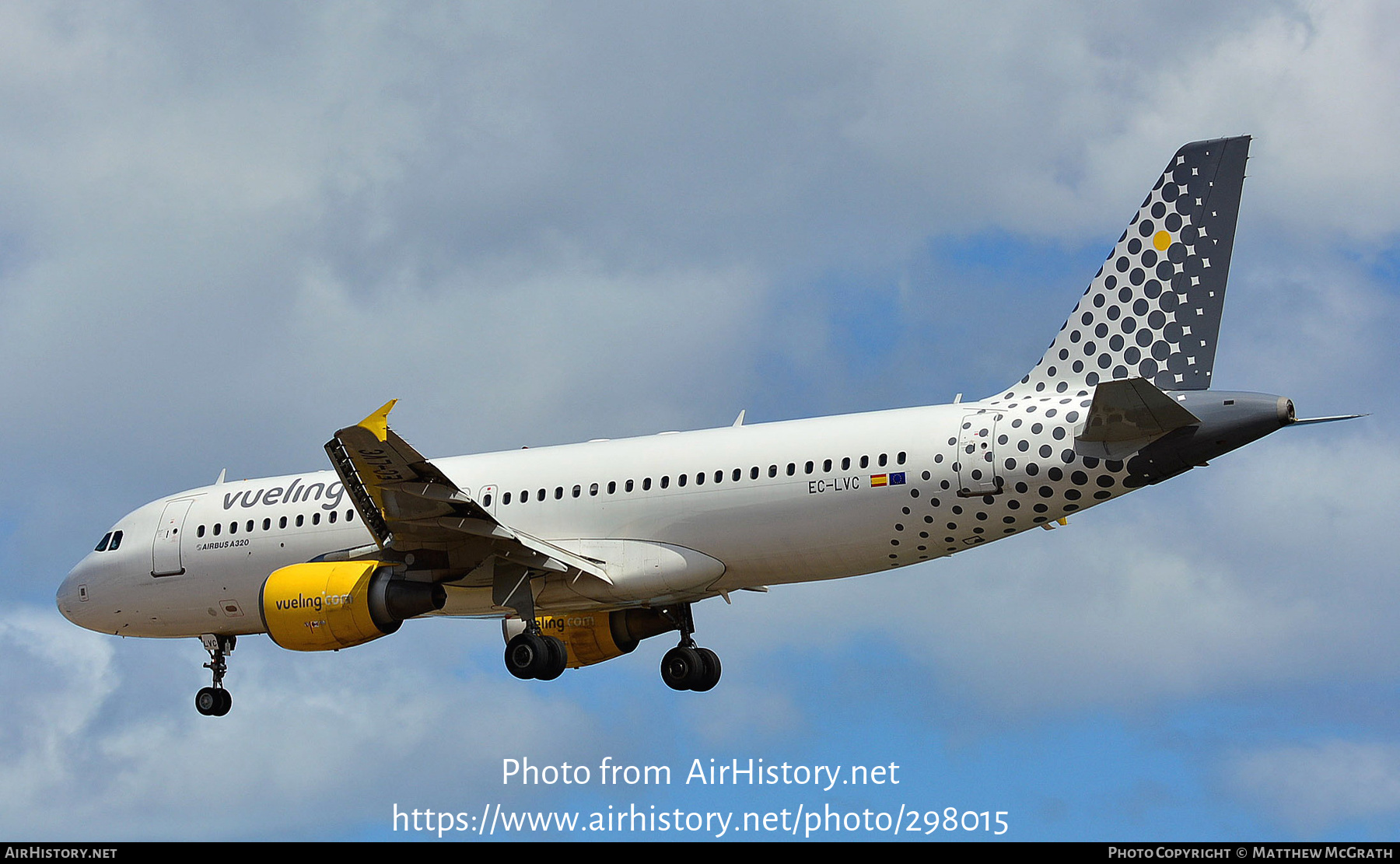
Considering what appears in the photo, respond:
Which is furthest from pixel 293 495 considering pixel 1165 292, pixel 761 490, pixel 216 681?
pixel 1165 292

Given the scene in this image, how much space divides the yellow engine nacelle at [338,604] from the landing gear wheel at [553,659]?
6.46 ft

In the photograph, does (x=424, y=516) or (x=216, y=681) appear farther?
(x=216, y=681)

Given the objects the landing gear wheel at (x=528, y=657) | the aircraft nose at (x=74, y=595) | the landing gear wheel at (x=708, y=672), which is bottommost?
the landing gear wheel at (x=528, y=657)

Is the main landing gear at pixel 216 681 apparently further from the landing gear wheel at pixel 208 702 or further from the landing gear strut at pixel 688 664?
the landing gear strut at pixel 688 664

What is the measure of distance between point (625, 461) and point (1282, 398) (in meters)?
10.2

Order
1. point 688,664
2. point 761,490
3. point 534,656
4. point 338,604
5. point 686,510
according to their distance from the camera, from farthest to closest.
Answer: point 688,664, point 534,656, point 686,510, point 338,604, point 761,490

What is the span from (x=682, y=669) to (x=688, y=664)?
0.13 metres

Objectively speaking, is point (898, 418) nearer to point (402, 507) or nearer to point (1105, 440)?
point (1105, 440)

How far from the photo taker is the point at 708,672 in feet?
99.0

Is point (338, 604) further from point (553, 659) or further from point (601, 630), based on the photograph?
point (601, 630)

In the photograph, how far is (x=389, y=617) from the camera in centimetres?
2659

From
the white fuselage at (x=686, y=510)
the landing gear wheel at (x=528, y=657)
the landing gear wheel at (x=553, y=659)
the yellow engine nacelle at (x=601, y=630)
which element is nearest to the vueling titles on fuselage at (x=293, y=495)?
the white fuselage at (x=686, y=510)

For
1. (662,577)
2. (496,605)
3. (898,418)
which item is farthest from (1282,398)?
(496,605)

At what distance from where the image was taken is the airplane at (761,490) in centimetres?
2419
